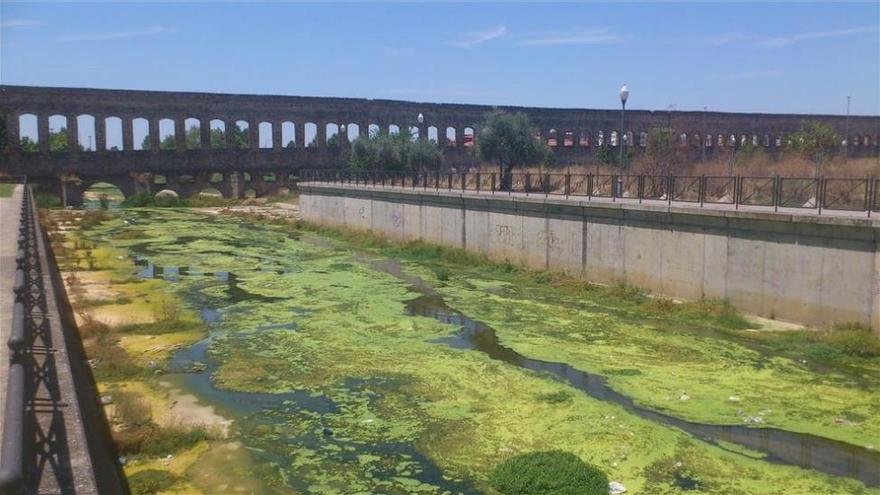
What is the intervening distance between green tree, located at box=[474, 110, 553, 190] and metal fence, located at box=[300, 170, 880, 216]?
1.54 m

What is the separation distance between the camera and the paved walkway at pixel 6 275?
7.94 m

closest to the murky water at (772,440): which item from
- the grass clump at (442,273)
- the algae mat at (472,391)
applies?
the algae mat at (472,391)

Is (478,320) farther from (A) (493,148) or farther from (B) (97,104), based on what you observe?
(B) (97,104)

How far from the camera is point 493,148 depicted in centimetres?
3984

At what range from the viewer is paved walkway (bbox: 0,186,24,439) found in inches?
312

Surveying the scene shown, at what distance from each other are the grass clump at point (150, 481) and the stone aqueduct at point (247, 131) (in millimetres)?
47985

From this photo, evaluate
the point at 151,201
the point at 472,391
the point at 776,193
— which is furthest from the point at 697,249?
the point at 151,201

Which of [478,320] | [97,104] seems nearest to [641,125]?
[97,104]

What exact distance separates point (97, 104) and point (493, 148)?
98.0 feet

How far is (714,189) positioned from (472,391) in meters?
19.2

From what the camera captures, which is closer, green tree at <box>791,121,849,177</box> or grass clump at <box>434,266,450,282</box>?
grass clump at <box>434,266,450,282</box>

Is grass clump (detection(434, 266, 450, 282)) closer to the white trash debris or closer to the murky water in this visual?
the murky water

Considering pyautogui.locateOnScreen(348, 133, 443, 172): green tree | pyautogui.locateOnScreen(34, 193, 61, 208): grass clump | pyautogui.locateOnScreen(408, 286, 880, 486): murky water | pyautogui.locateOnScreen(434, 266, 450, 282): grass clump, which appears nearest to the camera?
pyautogui.locateOnScreen(408, 286, 880, 486): murky water

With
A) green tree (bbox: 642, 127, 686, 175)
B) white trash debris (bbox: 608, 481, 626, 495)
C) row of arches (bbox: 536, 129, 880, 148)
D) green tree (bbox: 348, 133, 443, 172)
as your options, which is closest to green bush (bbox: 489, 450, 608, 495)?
white trash debris (bbox: 608, 481, 626, 495)
